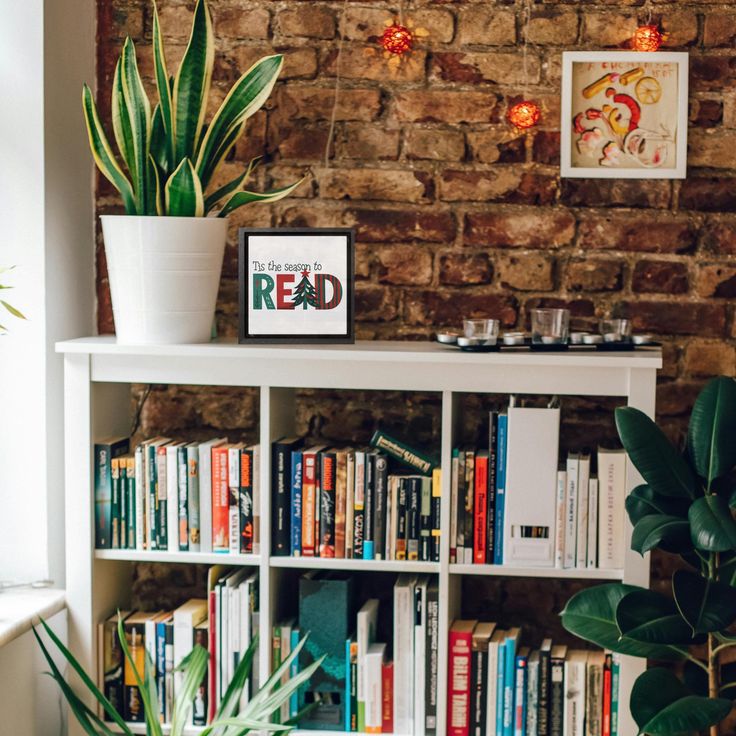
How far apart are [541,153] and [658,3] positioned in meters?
0.45

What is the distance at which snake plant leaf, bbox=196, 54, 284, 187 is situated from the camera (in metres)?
2.38

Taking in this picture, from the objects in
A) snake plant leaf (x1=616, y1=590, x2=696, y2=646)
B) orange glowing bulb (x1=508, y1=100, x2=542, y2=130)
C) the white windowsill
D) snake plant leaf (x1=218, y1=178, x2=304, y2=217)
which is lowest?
the white windowsill

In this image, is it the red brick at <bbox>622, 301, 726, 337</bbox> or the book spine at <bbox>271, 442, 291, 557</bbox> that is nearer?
the book spine at <bbox>271, 442, 291, 557</bbox>

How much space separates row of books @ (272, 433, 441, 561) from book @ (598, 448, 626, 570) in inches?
13.9

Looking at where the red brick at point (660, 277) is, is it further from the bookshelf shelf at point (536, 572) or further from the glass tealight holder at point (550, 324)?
the bookshelf shelf at point (536, 572)

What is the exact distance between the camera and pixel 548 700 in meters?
2.38

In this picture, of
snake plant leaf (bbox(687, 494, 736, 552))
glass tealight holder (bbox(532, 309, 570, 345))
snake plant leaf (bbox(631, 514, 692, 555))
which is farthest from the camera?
glass tealight holder (bbox(532, 309, 570, 345))

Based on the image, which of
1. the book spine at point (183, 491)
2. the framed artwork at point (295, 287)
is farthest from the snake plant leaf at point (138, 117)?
the book spine at point (183, 491)

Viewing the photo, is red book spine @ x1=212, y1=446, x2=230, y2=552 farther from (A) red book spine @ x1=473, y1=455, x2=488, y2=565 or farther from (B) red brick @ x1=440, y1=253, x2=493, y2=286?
(B) red brick @ x1=440, y1=253, x2=493, y2=286

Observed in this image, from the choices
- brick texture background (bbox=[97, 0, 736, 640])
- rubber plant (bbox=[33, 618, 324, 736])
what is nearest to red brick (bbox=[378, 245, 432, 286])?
brick texture background (bbox=[97, 0, 736, 640])

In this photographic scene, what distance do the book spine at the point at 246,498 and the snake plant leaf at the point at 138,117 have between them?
599mm

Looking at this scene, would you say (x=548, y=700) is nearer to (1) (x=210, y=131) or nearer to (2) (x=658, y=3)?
(1) (x=210, y=131)

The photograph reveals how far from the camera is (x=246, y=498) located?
2418mm

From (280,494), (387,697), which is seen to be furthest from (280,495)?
(387,697)
